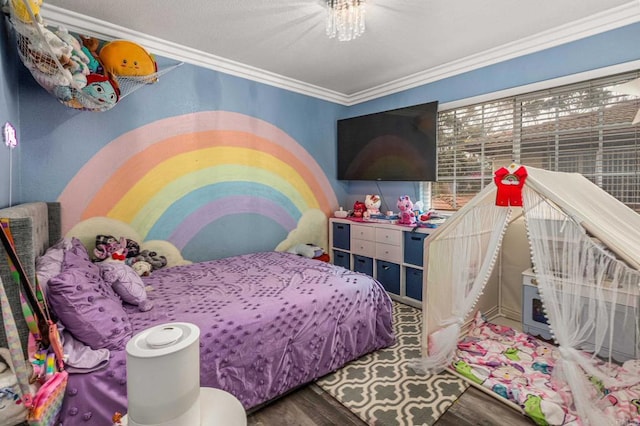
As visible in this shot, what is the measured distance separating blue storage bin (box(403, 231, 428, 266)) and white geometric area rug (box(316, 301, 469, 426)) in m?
1.06

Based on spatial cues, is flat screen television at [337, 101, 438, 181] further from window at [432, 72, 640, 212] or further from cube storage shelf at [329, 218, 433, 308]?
cube storage shelf at [329, 218, 433, 308]

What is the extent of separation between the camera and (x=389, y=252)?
3.75 metres

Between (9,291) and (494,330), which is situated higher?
(9,291)

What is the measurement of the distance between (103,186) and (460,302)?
10.3 ft

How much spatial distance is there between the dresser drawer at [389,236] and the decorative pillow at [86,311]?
107 inches

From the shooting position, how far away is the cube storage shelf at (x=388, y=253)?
352cm

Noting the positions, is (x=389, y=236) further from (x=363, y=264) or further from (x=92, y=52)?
(x=92, y=52)

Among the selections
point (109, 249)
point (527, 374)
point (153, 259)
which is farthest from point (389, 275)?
point (109, 249)

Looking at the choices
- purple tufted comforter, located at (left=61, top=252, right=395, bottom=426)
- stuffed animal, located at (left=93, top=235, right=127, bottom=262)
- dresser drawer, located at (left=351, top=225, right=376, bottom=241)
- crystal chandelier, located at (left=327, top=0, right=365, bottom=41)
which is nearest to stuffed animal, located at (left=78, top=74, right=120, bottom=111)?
stuffed animal, located at (left=93, top=235, right=127, bottom=262)

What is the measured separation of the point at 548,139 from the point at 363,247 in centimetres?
219

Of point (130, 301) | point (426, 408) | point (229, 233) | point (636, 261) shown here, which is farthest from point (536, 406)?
point (229, 233)

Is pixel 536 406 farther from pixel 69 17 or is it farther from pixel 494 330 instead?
pixel 69 17

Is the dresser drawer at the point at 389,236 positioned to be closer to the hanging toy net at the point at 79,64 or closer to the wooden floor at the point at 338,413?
the wooden floor at the point at 338,413

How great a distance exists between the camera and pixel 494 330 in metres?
2.93
